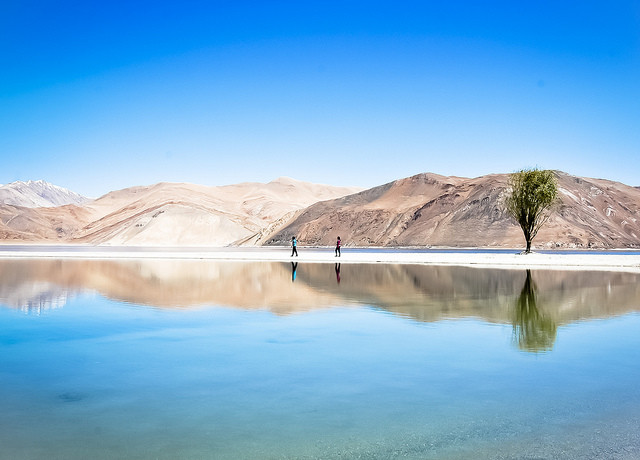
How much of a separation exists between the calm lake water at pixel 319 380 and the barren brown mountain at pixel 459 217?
251 feet

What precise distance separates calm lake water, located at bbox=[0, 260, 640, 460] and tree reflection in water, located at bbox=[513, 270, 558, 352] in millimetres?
63

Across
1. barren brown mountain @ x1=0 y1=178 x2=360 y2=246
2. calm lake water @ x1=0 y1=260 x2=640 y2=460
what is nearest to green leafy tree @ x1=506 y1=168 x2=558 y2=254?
calm lake water @ x1=0 y1=260 x2=640 y2=460

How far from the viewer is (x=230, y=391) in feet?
25.3

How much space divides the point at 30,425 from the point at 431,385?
4977 mm

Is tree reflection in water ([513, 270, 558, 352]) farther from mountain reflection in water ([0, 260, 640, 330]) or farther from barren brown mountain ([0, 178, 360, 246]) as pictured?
barren brown mountain ([0, 178, 360, 246])

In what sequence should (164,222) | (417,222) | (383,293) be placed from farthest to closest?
(164,222) < (417,222) < (383,293)

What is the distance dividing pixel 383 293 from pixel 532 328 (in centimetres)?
795

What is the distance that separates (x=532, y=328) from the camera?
1262cm

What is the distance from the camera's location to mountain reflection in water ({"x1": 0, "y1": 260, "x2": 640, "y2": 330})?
1509cm

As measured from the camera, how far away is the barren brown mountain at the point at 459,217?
90.9m

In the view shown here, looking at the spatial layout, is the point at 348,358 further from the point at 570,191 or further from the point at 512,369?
the point at 570,191

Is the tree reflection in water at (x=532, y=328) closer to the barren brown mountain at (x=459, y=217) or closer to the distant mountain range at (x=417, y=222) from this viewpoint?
the barren brown mountain at (x=459, y=217)

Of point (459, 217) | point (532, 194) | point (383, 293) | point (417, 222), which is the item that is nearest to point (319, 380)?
point (383, 293)

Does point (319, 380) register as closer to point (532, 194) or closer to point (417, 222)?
point (532, 194)
